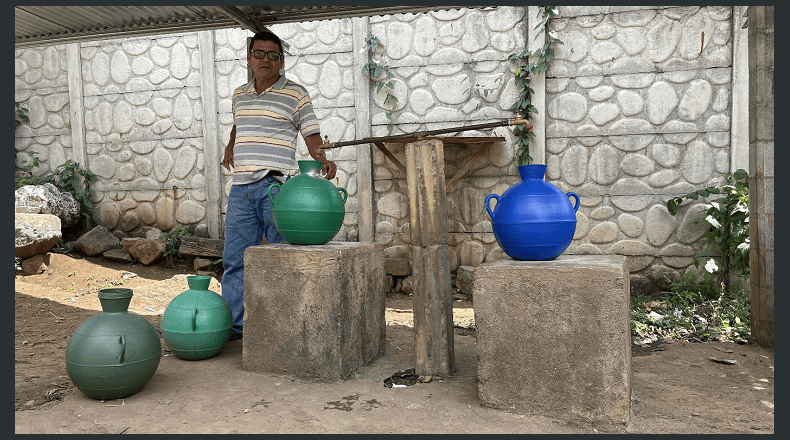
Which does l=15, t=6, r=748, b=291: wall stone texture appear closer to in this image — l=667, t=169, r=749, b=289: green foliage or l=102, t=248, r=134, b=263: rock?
l=667, t=169, r=749, b=289: green foliage

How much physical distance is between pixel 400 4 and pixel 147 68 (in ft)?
11.6

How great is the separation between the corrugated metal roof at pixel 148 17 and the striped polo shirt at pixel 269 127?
613 millimetres

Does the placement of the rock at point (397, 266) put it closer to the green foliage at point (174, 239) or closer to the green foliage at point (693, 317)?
the green foliage at point (693, 317)

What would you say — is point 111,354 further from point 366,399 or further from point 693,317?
point 693,317

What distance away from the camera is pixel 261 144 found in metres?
3.62

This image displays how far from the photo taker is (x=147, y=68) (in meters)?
6.04

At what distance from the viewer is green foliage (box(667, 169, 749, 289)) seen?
4.39m

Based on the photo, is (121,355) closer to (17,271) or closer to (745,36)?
(17,271)

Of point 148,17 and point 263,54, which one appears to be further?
point 148,17

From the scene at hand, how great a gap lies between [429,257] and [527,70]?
2706 mm

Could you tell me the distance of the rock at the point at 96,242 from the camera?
6.06 metres

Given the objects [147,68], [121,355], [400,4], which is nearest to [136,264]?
[147,68]

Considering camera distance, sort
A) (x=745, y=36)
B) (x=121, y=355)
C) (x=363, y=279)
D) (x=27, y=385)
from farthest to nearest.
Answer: (x=745, y=36), (x=363, y=279), (x=27, y=385), (x=121, y=355)

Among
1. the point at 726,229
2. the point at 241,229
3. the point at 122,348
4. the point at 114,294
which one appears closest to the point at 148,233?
the point at 241,229
